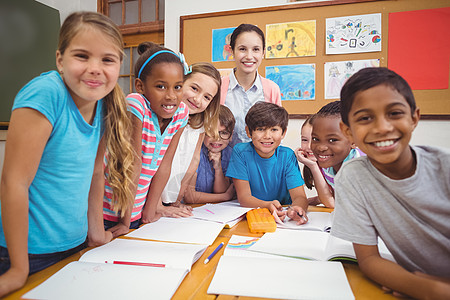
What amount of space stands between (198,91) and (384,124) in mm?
989

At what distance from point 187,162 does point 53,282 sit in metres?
1.00

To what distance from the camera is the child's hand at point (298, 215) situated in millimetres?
1017

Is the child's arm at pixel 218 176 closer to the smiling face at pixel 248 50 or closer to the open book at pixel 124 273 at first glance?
the smiling face at pixel 248 50

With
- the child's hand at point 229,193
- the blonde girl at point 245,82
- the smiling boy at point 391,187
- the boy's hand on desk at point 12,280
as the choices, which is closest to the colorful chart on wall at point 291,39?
the blonde girl at point 245,82

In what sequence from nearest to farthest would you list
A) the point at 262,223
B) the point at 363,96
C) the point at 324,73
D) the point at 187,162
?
the point at 363,96
the point at 262,223
the point at 187,162
the point at 324,73

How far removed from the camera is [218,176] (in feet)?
5.36

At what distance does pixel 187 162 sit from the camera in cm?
155

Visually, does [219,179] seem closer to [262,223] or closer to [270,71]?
[262,223]

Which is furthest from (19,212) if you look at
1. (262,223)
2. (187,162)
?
(187,162)

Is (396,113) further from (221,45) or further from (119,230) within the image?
(221,45)

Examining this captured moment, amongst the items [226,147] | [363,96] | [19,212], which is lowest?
A: [19,212]

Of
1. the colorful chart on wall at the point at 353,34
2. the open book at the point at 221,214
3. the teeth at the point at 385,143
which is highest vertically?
the colorful chart on wall at the point at 353,34

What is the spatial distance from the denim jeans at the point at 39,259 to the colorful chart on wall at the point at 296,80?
217 centimetres

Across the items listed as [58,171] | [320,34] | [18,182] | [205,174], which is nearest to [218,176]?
[205,174]
